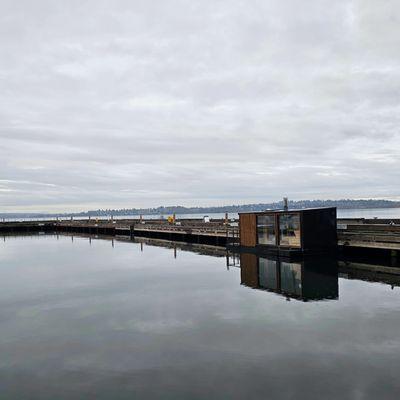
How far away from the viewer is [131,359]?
534 inches

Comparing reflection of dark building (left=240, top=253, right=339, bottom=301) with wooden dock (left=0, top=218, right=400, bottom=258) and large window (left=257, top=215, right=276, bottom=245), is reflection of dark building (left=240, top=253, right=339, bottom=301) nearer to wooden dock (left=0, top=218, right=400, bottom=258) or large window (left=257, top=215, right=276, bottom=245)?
large window (left=257, top=215, right=276, bottom=245)

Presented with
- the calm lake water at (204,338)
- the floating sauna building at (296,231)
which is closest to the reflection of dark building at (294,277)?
the calm lake water at (204,338)

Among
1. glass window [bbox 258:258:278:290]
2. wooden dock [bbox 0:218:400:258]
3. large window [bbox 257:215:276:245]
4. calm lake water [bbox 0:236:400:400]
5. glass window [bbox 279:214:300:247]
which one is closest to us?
calm lake water [bbox 0:236:400:400]

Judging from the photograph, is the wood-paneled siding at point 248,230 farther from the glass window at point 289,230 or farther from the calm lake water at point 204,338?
the calm lake water at point 204,338

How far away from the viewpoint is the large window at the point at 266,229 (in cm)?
3622

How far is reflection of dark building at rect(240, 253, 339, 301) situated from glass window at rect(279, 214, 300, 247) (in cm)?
195

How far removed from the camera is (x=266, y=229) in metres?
37.0

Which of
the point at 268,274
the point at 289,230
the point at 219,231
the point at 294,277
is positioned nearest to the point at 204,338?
the point at 294,277

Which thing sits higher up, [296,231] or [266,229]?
[266,229]

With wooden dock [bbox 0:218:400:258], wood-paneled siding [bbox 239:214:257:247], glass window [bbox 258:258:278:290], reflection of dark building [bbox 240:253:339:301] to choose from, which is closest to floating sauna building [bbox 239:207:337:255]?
wood-paneled siding [bbox 239:214:257:247]

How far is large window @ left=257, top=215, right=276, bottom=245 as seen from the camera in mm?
36219

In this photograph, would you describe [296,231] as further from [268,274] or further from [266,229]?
[268,274]

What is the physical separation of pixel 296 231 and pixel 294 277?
24.2 ft

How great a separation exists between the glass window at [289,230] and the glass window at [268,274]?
7.57 ft
